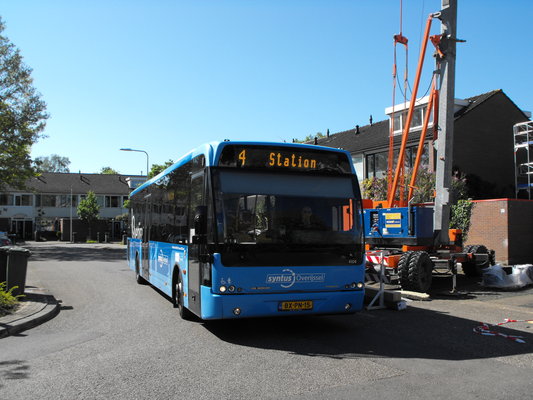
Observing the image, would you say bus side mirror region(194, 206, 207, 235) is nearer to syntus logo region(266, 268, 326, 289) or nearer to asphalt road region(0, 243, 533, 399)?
syntus logo region(266, 268, 326, 289)

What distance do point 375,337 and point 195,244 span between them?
3102 millimetres

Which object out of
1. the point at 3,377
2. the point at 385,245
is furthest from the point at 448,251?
the point at 3,377

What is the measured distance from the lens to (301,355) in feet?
20.4

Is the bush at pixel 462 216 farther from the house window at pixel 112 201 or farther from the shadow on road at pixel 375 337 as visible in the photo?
the house window at pixel 112 201

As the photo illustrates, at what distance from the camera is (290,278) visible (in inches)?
276

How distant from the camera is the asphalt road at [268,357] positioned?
191 inches

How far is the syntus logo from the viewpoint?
273 inches

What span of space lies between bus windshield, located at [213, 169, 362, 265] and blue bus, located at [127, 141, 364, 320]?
15 mm

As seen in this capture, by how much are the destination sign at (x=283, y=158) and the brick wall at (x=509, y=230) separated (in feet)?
47.8

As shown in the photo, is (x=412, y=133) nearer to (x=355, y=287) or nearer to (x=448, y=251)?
(x=448, y=251)

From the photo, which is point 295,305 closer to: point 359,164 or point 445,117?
point 445,117

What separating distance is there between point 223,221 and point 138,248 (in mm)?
8097

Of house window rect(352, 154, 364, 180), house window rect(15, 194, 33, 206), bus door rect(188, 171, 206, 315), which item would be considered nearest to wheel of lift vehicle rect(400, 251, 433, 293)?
bus door rect(188, 171, 206, 315)

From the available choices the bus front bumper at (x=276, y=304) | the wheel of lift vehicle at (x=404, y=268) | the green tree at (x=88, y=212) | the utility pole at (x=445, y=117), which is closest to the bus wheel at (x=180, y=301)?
the bus front bumper at (x=276, y=304)
